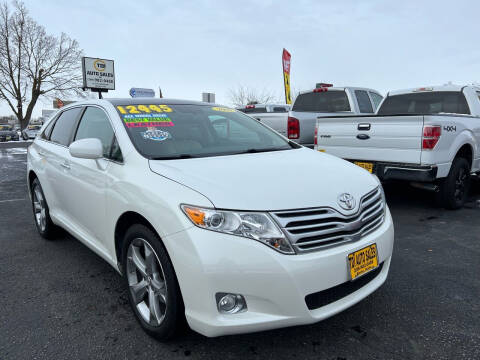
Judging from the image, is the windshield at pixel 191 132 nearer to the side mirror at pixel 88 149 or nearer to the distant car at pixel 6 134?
the side mirror at pixel 88 149

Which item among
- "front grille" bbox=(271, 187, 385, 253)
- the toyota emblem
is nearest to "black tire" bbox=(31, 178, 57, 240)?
"front grille" bbox=(271, 187, 385, 253)

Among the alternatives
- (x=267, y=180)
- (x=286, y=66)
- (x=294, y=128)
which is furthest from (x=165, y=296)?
(x=286, y=66)

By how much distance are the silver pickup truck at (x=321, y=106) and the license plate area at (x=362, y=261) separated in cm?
508

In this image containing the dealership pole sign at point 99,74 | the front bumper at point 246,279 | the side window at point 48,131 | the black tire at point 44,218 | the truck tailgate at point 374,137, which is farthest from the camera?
the dealership pole sign at point 99,74

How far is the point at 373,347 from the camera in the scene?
2213 mm

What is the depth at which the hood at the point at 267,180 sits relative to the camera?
78.5 inches

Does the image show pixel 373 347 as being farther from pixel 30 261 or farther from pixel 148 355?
pixel 30 261

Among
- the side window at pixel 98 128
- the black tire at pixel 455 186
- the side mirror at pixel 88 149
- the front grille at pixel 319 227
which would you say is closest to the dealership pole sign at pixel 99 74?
the side window at pixel 98 128

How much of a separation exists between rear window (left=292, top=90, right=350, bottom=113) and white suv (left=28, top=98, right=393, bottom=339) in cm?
527

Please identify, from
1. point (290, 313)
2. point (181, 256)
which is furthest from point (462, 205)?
point (181, 256)

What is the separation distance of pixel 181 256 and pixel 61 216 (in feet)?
7.22

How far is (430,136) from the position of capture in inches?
179

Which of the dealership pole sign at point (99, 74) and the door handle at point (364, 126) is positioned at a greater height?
the dealership pole sign at point (99, 74)

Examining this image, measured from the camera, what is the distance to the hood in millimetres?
1995
